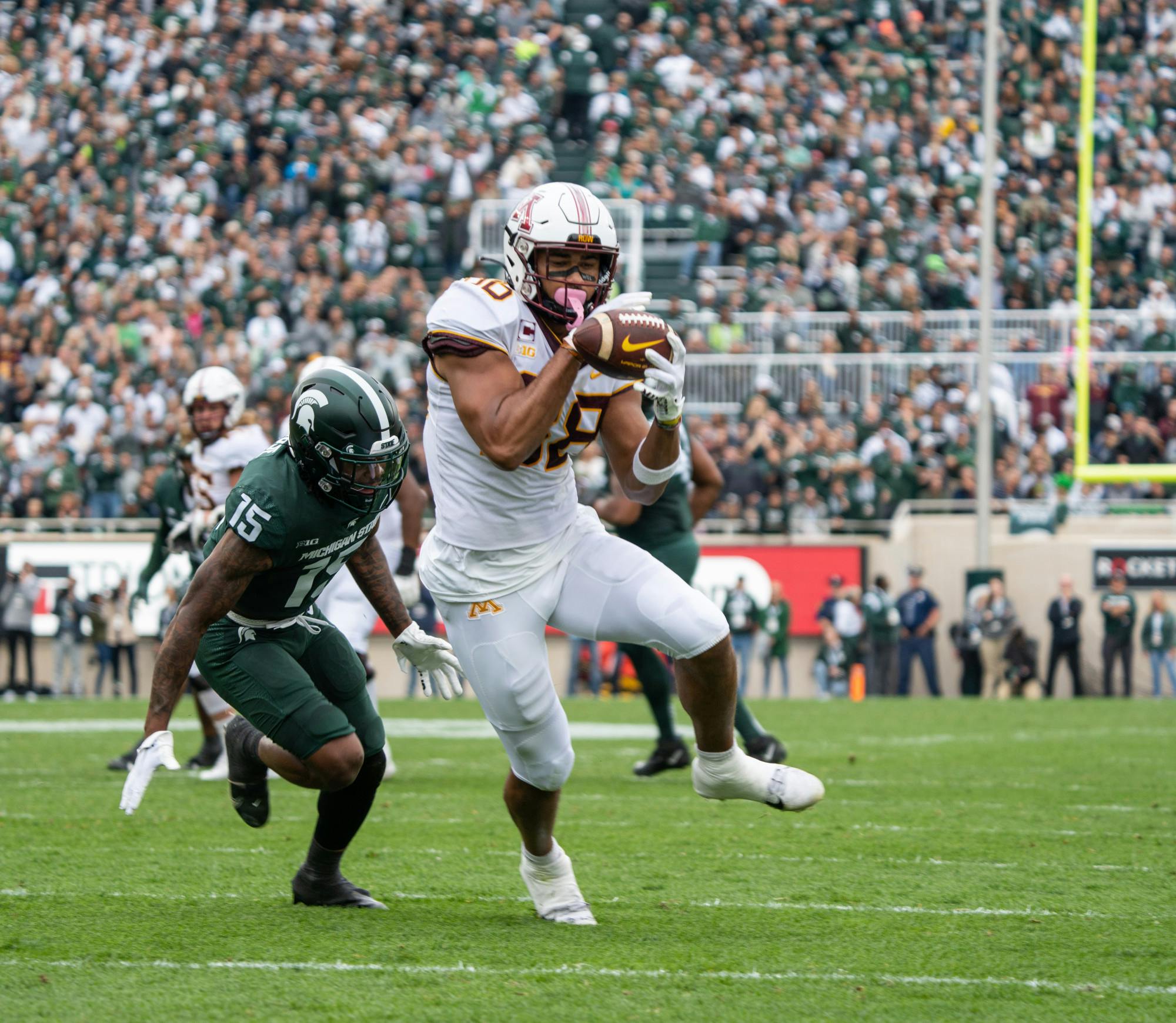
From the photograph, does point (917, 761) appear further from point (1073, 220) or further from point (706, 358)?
point (1073, 220)

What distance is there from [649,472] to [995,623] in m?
13.1

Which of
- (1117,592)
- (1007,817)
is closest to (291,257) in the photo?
(1117,592)

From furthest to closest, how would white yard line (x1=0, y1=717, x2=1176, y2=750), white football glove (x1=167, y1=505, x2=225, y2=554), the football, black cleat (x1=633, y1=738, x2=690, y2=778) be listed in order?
white yard line (x1=0, y1=717, x2=1176, y2=750), black cleat (x1=633, y1=738, x2=690, y2=778), white football glove (x1=167, y1=505, x2=225, y2=554), the football

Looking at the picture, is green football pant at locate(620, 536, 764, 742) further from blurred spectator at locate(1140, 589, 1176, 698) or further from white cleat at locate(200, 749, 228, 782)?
blurred spectator at locate(1140, 589, 1176, 698)

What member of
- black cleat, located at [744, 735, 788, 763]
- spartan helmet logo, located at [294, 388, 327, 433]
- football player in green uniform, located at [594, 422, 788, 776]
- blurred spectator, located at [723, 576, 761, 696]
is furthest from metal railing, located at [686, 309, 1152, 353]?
spartan helmet logo, located at [294, 388, 327, 433]

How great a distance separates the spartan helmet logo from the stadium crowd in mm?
11597

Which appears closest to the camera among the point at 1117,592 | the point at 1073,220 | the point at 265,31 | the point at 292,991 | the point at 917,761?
the point at 292,991

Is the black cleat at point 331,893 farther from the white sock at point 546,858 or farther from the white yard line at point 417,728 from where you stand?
the white yard line at point 417,728

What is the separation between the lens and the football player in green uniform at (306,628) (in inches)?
182

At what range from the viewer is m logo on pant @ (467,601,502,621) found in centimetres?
457

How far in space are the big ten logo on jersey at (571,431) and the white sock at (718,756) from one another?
2.76 ft

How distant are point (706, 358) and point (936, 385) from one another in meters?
2.44

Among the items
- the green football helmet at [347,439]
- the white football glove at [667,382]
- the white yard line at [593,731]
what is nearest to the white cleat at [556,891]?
the green football helmet at [347,439]

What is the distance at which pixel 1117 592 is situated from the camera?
671 inches
